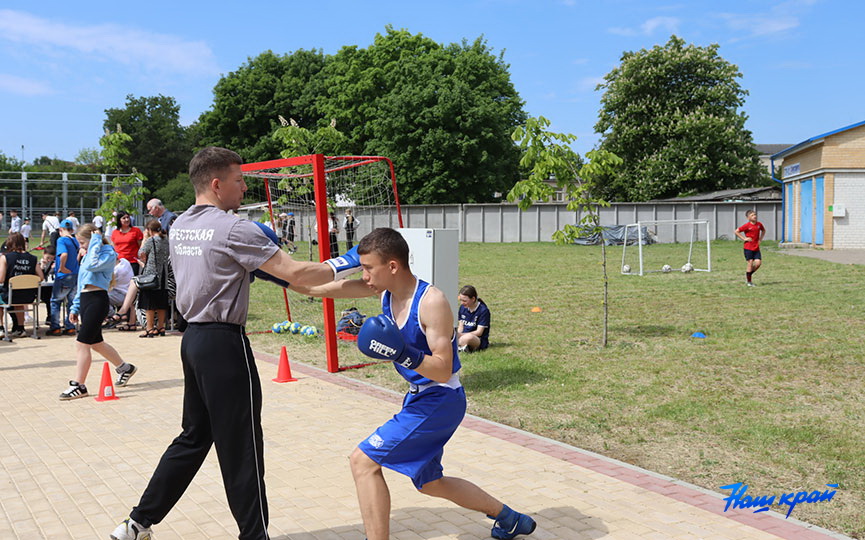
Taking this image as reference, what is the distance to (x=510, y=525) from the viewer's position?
4.28 meters

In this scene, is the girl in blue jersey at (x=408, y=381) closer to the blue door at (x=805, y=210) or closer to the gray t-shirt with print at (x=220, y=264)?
the gray t-shirt with print at (x=220, y=264)

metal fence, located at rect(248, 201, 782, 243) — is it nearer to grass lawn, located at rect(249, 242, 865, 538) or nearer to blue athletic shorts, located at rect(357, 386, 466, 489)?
grass lawn, located at rect(249, 242, 865, 538)

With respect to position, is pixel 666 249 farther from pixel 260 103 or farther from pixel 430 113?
pixel 260 103

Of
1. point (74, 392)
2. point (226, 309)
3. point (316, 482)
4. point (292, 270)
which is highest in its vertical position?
point (292, 270)

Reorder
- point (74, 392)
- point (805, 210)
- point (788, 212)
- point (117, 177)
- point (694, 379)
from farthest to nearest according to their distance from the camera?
point (788, 212)
point (805, 210)
point (117, 177)
point (694, 379)
point (74, 392)

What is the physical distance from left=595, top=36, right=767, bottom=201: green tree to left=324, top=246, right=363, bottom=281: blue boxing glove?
4804 centimetres

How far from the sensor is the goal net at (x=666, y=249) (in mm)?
23594

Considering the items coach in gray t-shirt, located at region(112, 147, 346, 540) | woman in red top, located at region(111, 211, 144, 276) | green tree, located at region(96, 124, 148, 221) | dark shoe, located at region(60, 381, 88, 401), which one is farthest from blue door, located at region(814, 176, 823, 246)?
coach in gray t-shirt, located at region(112, 147, 346, 540)

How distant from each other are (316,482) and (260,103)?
54260 mm

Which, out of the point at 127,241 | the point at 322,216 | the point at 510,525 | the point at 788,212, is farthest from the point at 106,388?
the point at 788,212

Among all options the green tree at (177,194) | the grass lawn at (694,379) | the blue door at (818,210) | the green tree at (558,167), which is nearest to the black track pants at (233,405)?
the grass lawn at (694,379)

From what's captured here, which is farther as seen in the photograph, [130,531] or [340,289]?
[130,531]

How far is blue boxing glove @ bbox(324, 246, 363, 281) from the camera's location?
3.90 meters

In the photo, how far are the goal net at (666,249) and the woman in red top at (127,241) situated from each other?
1288cm
